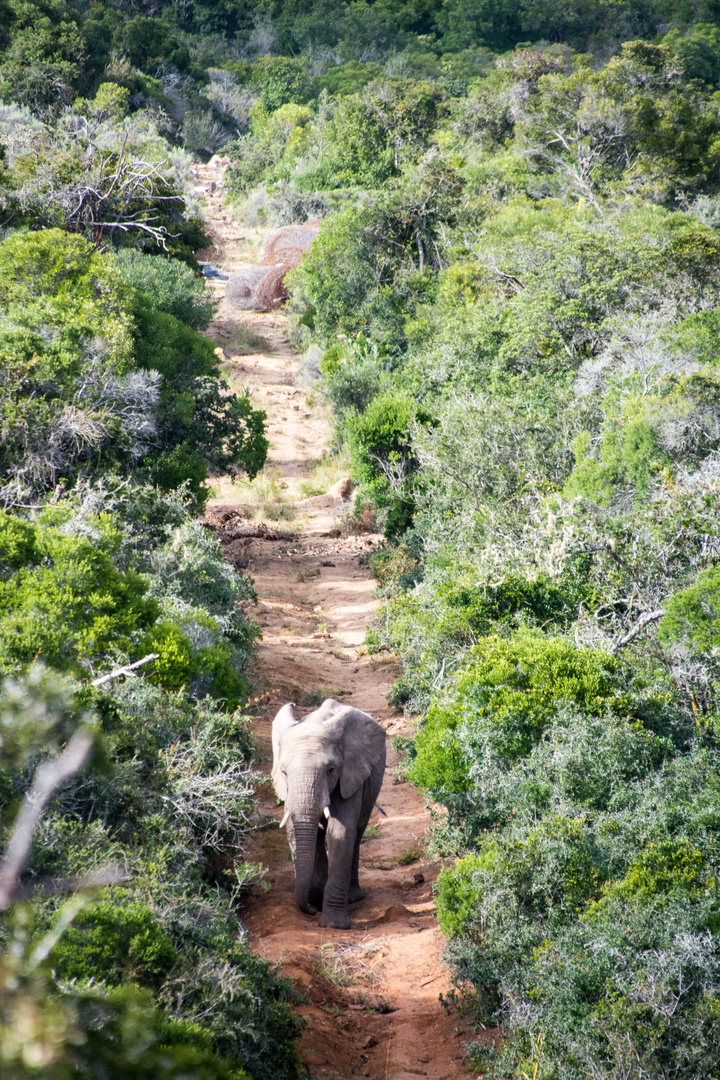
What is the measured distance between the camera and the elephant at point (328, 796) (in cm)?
934

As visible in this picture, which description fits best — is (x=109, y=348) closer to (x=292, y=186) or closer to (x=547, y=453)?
(x=547, y=453)

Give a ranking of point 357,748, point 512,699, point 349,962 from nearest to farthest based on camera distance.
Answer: point 349,962 → point 512,699 → point 357,748

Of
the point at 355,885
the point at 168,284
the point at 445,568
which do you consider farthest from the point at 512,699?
the point at 168,284

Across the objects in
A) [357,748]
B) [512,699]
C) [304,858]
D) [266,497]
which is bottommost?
[266,497]

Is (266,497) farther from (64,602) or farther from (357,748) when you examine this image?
(357,748)

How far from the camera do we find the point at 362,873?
1091 cm

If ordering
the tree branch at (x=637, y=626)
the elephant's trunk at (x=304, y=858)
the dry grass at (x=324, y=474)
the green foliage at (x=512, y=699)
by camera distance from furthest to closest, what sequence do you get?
the dry grass at (x=324, y=474)
the tree branch at (x=637, y=626)
the elephant's trunk at (x=304, y=858)
the green foliage at (x=512, y=699)

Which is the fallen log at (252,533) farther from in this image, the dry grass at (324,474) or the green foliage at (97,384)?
the dry grass at (324,474)

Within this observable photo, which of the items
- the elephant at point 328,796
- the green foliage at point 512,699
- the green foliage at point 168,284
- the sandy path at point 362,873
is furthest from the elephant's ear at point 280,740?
the green foliage at point 168,284

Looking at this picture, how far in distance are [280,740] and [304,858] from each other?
4.52 ft

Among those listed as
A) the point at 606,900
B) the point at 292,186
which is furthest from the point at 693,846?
the point at 292,186

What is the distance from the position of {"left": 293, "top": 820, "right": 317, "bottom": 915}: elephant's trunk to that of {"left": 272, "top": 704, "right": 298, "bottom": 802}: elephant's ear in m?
0.45

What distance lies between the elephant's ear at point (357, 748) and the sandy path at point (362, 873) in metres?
1.39

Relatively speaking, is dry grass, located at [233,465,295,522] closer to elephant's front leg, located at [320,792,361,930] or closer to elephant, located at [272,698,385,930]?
elephant, located at [272,698,385,930]
